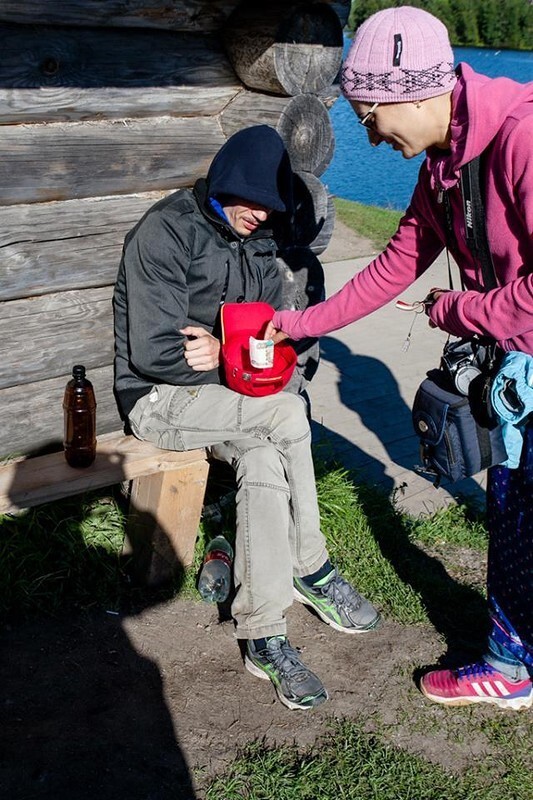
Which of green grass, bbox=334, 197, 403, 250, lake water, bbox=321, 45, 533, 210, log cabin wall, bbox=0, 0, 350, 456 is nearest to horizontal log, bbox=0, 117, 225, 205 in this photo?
log cabin wall, bbox=0, 0, 350, 456

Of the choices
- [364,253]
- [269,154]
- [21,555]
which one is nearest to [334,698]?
[21,555]

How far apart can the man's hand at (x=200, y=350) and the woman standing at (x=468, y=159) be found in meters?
0.91

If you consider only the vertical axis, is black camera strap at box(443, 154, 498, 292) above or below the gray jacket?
above

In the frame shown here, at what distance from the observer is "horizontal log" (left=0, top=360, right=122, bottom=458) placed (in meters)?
3.43

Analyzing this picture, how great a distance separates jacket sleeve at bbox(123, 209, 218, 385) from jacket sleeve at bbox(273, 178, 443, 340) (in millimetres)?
408

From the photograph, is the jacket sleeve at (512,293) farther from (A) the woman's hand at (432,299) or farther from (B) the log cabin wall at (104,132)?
(B) the log cabin wall at (104,132)

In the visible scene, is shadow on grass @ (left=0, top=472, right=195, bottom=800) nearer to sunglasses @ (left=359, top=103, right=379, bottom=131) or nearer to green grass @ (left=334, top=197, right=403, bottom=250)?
sunglasses @ (left=359, top=103, right=379, bottom=131)

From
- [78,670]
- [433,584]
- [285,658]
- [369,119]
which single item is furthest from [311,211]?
[78,670]

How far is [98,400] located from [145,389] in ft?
1.26

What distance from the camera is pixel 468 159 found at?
2357 millimetres

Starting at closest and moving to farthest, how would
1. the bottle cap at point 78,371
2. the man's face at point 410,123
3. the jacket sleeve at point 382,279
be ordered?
the man's face at point 410,123
the jacket sleeve at point 382,279
the bottle cap at point 78,371

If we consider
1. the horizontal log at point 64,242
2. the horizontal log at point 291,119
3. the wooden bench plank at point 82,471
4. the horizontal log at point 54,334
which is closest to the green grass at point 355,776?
the wooden bench plank at point 82,471

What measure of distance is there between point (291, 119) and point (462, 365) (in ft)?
4.72

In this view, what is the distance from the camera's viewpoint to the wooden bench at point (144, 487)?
3.11m
